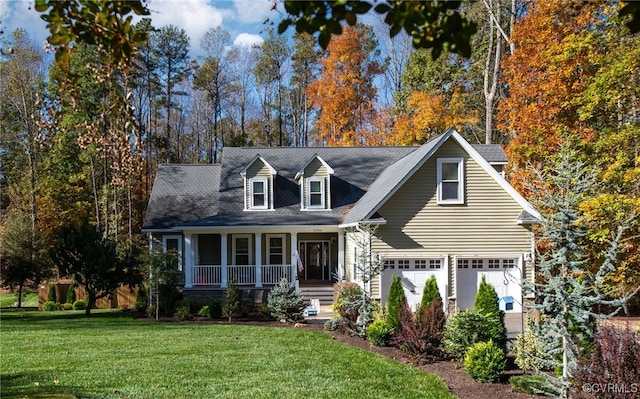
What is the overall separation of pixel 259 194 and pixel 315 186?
93.2 inches

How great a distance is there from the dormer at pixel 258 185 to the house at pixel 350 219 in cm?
4

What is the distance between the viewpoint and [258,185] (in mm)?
22750

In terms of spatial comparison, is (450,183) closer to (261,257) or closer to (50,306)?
(261,257)

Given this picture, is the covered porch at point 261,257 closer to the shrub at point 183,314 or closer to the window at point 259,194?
the window at point 259,194

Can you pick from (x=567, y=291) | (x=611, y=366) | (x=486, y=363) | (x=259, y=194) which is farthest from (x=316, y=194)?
(x=611, y=366)

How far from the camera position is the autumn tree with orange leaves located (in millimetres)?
33125

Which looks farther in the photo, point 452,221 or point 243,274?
point 243,274

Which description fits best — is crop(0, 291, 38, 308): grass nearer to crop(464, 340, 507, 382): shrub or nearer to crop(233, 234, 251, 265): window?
crop(233, 234, 251, 265): window

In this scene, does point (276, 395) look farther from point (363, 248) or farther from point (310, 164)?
point (310, 164)

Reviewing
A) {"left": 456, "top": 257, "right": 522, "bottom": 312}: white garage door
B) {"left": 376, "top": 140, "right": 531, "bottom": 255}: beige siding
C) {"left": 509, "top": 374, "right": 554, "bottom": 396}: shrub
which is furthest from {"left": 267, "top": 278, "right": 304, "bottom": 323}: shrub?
{"left": 509, "top": 374, "right": 554, "bottom": 396}: shrub

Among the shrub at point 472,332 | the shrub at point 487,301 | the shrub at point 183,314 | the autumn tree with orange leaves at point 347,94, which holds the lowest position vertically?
the shrub at point 183,314

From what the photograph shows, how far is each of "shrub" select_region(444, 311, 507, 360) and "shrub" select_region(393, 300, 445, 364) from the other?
44 centimetres

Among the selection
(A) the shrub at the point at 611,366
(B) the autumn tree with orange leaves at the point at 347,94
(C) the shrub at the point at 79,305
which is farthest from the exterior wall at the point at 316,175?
(A) the shrub at the point at 611,366

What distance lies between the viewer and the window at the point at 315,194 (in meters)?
22.8
